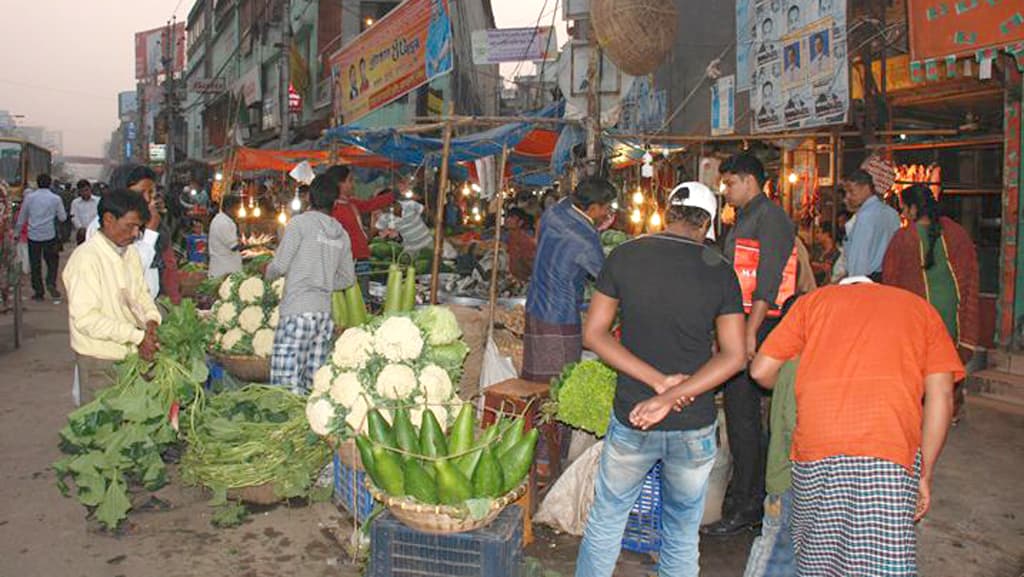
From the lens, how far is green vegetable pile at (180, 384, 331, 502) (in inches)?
196

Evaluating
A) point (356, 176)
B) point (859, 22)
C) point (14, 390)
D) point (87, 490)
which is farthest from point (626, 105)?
point (87, 490)

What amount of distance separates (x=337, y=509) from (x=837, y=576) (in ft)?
10.6

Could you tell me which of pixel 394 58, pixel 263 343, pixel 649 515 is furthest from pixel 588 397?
pixel 394 58

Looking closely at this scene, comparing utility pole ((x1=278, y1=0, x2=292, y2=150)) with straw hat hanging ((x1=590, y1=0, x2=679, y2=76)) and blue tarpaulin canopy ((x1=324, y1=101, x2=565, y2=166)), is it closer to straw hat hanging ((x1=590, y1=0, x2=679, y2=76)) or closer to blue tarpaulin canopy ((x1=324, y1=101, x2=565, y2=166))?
blue tarpaulin canopy ((x1=324, y1=101, x2=565, y2=166))

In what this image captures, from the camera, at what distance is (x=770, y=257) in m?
4.55

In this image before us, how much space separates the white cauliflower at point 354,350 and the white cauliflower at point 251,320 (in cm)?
239

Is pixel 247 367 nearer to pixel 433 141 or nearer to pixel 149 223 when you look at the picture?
pixel 149 223

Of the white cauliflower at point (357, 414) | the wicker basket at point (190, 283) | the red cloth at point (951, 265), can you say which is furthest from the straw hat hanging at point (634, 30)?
the wicker basket at point (190, 283)

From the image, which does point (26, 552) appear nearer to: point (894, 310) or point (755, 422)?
point (755, 422)

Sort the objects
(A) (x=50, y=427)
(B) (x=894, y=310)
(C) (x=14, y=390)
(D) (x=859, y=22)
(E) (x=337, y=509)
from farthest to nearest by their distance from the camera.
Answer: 1. (D) (x=859, y=22)
2. (C) (x=14, y=390)
3. (A) (x=50, y=427)
4. (E) (x=337, y=509)
5. (B) (x=894, y=310)

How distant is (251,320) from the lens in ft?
22.8

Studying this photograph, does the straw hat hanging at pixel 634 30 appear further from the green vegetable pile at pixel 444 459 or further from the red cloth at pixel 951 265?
the green vegetable pile at pixel 444 459

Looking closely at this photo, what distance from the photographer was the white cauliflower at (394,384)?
14.5 ft

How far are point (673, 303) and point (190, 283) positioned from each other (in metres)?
8.73
